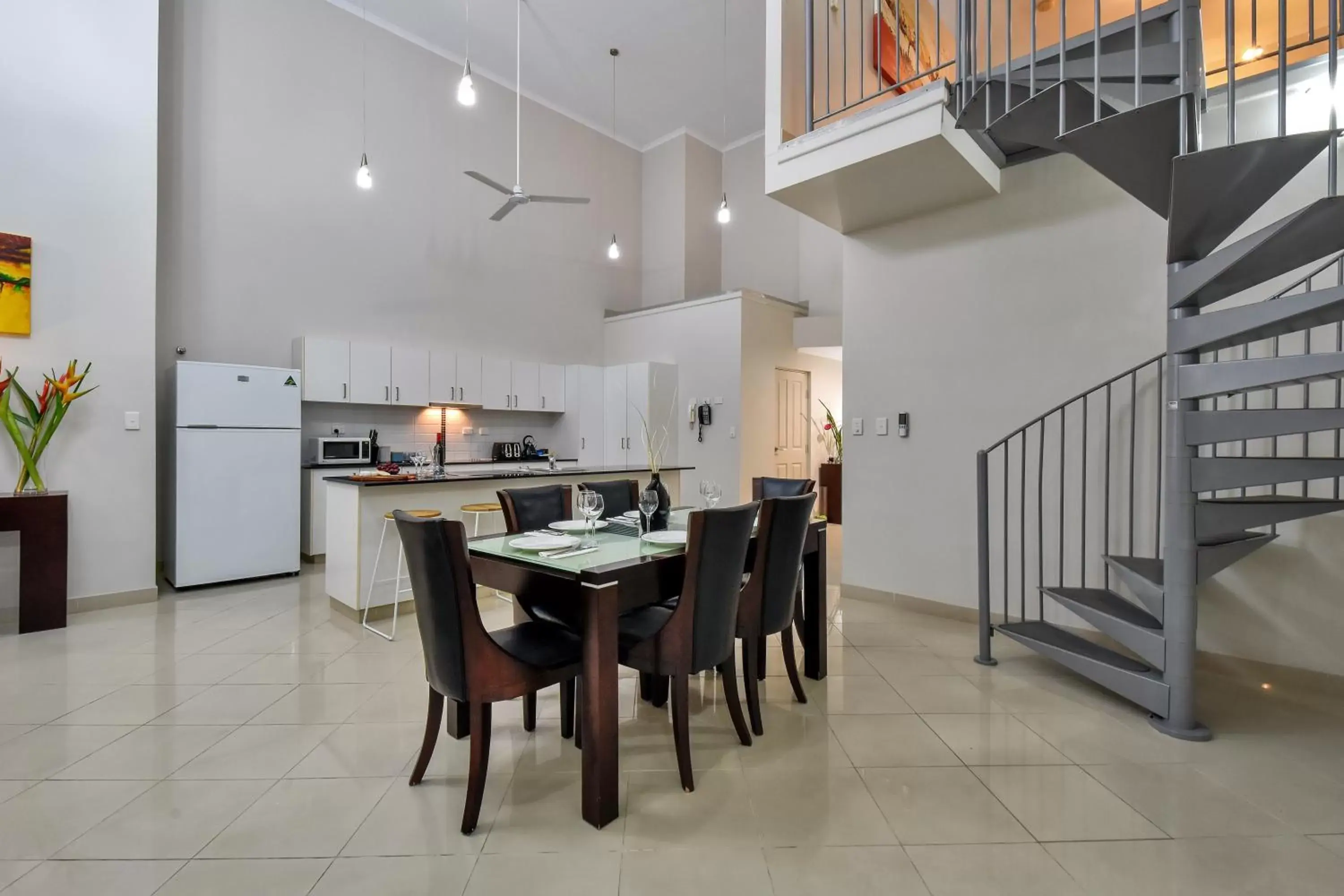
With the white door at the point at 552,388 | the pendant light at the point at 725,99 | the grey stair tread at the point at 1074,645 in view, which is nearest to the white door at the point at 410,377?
the white door at the point at 552,388

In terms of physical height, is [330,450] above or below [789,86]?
below

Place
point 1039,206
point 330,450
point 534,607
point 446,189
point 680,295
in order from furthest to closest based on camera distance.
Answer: point 680,295, point 446,189, point 330,450, point 1039,206, point 534,607

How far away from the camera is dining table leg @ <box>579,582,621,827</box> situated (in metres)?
1.80

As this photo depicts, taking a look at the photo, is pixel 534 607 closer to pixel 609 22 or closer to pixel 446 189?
pixel 446 189

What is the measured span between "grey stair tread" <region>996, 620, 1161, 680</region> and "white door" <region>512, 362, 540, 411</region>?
5.37m

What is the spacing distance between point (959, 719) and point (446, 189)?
6661 millimetres

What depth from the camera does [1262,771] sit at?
2.10 m

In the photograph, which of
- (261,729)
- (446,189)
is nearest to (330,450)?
(446,189)

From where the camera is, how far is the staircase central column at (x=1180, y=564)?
2.35 metres

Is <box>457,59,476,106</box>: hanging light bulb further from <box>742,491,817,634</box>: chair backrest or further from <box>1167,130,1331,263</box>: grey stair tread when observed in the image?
<box>1167,130,1331,263</box>: grey stair tread

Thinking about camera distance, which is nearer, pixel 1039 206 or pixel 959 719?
pixel 959 719

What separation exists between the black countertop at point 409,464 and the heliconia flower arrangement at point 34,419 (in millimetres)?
1718

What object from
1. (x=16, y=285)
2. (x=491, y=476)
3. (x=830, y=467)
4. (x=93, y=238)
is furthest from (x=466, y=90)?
(x=830, y=467)

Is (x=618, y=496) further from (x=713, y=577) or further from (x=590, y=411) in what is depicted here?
(x=590, y=411)
